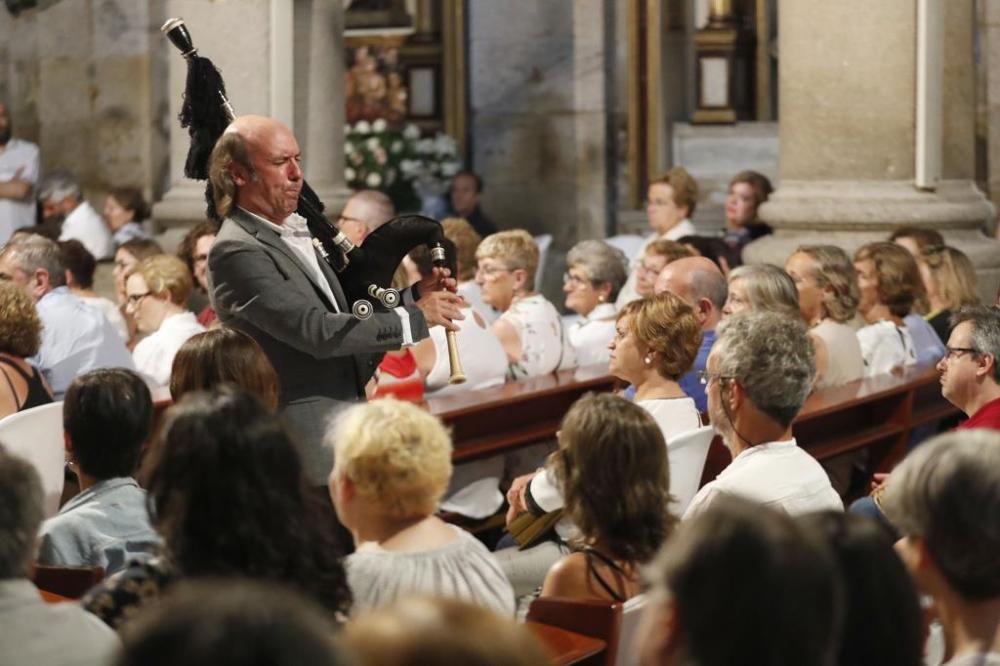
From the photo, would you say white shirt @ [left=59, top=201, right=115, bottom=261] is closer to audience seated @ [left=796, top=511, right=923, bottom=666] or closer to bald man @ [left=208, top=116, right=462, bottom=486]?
bald man @ [left=208, top=116, right=462, bottom=486]

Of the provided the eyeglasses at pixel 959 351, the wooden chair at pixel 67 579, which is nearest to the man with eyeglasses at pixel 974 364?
the eyeglasses at pixel 959 351

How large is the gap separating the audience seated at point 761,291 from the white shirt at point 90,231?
191 inches

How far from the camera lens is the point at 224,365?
4.46 meters

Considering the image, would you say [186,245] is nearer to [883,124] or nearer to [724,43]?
[883,124]

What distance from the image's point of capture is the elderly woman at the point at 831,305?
7145 mm

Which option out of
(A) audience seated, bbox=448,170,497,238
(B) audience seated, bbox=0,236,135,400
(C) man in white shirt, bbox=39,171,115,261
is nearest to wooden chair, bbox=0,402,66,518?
(B) audience seated, bbox=0,236,135,400

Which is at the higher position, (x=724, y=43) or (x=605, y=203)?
(x=724, y=43)

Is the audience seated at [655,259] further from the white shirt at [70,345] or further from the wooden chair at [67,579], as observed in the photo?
the wooden chair at [67,579]

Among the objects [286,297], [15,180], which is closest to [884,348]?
[286,297]

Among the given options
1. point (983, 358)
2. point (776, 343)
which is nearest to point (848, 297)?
point (983, 358)

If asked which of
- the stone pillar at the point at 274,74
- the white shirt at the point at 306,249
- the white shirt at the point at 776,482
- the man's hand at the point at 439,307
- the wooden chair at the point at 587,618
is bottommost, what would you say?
the wooden chair at the point at 587,618

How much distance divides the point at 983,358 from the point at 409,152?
7.48 meters

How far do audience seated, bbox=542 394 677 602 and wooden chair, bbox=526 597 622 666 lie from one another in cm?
27

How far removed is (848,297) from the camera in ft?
23.6
